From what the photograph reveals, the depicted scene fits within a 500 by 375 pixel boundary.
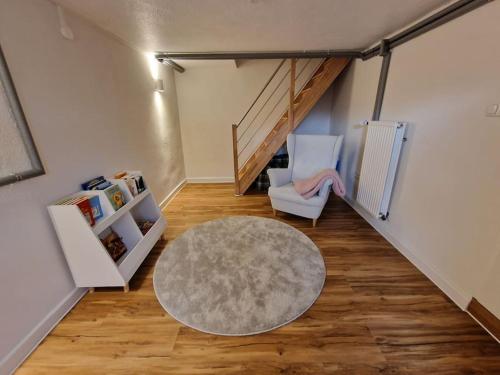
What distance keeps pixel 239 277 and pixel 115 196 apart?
119cm

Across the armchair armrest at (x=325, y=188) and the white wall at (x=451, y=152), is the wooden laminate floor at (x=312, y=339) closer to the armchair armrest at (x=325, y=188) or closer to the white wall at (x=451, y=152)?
the white wall at (x=451, y=152)

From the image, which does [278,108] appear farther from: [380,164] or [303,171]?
[380,164]

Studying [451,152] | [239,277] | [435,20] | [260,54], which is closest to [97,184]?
[239,277]

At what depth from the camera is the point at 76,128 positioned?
1.58m

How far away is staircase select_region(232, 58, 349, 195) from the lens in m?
2.95

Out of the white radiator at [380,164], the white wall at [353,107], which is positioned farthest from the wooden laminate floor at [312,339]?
the white wall at [353,107]

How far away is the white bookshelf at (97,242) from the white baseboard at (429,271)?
2.35 metres

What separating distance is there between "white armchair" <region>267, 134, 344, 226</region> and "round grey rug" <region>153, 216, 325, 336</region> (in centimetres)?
30

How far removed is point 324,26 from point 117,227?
8.34 feet

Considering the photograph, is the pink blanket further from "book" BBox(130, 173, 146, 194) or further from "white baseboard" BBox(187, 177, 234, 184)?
"white baseboard" BBox(187, 177, 234, 184)

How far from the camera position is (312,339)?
1.25 meters

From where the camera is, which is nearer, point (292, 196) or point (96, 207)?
point (96, 207)

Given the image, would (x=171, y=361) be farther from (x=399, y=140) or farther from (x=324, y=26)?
(x=324, y=26)

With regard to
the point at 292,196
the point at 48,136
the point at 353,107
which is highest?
the point at 353,107
